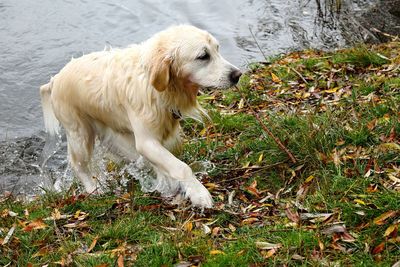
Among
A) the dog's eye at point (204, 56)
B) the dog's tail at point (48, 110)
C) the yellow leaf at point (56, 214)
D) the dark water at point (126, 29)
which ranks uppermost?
the dog's eye at point (204, 56)

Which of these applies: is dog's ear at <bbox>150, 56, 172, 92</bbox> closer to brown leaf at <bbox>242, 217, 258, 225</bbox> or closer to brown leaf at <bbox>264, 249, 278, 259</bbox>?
brown leaf at <bbox>242, 217, 258, 225</bbox>

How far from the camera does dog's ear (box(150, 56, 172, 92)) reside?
4.90m

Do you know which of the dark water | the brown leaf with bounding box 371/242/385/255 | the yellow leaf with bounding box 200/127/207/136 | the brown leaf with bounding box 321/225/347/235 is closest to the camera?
the brown leaf with bounding box 371/242/385/255

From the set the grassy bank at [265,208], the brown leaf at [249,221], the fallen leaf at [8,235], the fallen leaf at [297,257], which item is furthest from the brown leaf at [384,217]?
the fallen leaf at [8,235]

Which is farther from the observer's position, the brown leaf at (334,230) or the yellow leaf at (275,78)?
the yellow leaf at (275,78)

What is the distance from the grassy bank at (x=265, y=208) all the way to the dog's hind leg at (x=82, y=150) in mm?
847

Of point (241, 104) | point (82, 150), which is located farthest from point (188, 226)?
point (241, 104)

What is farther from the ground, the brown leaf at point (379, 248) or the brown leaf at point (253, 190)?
the brown leaf at point (379, 248)

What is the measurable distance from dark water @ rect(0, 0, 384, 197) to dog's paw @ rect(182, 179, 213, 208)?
404cm

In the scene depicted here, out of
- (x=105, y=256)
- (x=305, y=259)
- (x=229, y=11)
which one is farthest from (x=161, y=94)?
(x=229, y=11)

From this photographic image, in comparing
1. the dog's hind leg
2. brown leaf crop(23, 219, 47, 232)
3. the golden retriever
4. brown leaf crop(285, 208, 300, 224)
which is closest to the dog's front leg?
the golden retriever

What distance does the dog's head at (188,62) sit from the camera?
4.92 m

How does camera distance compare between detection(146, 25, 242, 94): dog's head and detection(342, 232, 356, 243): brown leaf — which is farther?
detection(146, 25, 242, 94): dog's head

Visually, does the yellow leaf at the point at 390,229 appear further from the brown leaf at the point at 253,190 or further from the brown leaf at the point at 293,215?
the brown leaf at the point at 253,190
